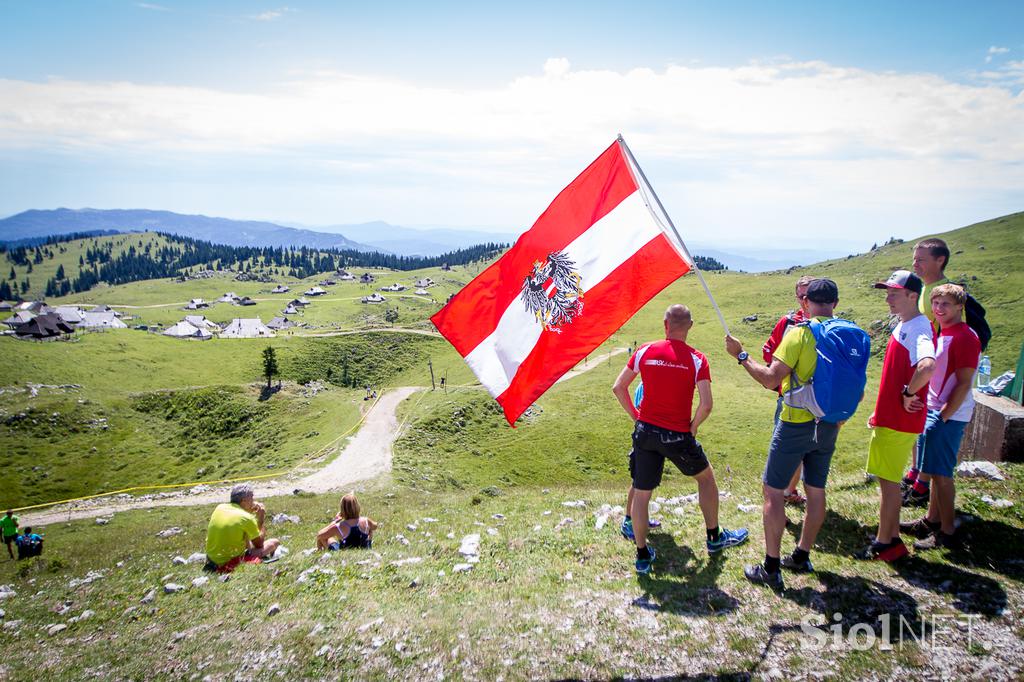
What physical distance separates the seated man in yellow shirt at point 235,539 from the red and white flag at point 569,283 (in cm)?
586

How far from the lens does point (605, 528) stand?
32.7 feet

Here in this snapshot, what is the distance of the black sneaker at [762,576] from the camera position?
6711 mm

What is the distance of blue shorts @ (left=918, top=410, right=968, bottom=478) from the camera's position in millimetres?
7125

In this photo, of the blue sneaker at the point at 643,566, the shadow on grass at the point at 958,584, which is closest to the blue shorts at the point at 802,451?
the shadow on grass at the point at 958,584

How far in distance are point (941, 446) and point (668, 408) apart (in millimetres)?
3975

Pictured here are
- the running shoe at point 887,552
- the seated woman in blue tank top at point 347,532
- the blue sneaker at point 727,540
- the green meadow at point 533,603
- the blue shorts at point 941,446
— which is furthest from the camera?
the seated woman in blue tank top at point 347,532

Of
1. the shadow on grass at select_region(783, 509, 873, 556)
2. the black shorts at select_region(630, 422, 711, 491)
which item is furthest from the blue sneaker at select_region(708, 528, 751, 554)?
the black shorts at select_region(630, 422, 711, 491)

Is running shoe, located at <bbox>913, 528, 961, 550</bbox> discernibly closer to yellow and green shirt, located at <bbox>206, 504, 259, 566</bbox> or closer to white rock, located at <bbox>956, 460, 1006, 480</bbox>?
white rock, located at <bbox>956, 460, 1006, 480</bbox>

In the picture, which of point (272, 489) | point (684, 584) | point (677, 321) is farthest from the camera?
point (272, 489)

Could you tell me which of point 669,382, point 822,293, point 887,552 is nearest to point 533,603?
point 669,382

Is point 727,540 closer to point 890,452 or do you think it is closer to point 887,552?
point 887,552

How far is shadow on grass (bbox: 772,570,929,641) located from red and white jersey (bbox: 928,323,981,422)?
2824mm

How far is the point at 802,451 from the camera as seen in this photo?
21.4 feet

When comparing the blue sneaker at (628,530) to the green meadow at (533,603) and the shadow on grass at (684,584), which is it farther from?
the shadow on grass at (684,584)
